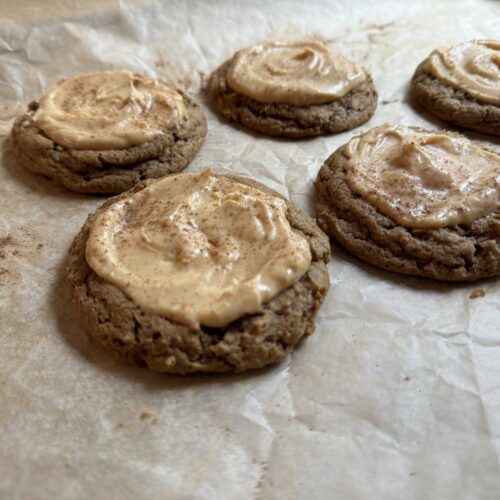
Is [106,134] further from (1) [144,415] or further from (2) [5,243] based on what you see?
(1) [144,415]

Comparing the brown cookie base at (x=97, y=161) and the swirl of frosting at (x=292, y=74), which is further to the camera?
the swirl of frosting at (x=292, y=74)

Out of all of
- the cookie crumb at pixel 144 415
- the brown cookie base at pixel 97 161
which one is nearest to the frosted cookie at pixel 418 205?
the brown cookie base at pixel 97 161

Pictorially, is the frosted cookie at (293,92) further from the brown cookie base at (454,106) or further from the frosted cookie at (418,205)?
the frosted cookie at (418,205)

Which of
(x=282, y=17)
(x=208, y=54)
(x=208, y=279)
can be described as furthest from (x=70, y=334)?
(x=282, y=17)

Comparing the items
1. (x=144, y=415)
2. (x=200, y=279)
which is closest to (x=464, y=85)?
(x=200, y=279)

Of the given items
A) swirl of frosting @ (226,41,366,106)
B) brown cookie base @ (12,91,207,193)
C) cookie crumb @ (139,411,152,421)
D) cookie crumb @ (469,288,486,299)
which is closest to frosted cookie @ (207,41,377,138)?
swirl of frosting @ (226,41,366,106)

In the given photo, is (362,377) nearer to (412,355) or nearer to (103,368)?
(412,355)

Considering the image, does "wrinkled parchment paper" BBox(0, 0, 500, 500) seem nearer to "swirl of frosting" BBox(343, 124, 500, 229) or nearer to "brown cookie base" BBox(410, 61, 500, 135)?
"swirl of frosting" BBox(343, 124, 500, 229)
